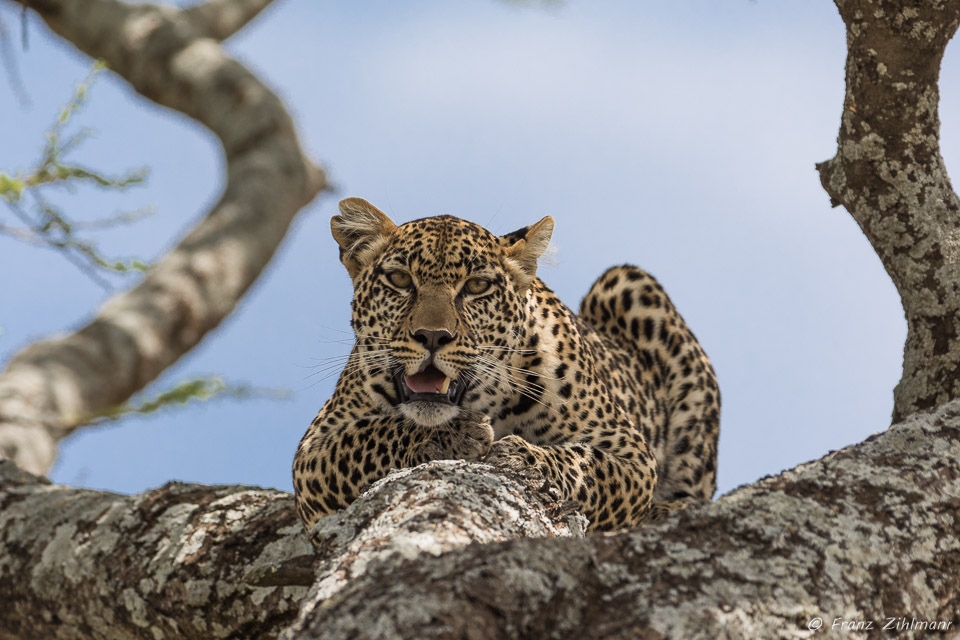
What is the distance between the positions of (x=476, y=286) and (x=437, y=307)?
38 centimetres

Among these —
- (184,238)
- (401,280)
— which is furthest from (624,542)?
(184,238)

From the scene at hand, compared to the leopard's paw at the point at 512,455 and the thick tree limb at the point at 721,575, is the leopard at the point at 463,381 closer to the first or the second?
the leopard's paw at the point at 512,455

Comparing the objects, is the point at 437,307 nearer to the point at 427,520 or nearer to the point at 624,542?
the point at 427,520

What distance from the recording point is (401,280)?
6242mm

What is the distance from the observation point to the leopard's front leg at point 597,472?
5.20 meters

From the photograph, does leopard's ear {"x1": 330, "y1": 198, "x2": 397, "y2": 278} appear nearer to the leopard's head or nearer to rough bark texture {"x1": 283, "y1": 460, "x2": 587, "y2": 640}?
the leopard's head

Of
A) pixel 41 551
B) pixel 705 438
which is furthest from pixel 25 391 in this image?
pixel 705 438

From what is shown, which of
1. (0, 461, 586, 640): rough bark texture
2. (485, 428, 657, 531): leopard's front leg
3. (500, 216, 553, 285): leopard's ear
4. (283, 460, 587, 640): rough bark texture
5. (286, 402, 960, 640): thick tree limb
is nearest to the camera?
(286, 402, 960, 640): thick tree limb

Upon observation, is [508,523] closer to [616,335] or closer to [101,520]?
[101,520]

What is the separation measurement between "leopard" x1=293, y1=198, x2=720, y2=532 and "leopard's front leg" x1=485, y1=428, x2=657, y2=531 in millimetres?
10

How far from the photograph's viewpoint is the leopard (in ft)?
18.8

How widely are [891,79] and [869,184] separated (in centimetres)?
69

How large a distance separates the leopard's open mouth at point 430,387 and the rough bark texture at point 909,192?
3.00 meters

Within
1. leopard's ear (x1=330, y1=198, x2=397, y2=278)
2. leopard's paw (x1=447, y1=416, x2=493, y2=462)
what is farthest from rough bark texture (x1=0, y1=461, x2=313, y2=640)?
leopard's ear (x1=330, y1=198, x2=397, y2=278)
